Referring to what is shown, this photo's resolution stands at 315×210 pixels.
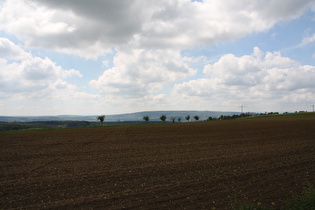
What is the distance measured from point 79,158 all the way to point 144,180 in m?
7.97

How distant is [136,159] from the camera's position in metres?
16.1

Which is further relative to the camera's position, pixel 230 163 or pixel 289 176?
pixel 230 163

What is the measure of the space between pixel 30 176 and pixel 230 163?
38.1ft

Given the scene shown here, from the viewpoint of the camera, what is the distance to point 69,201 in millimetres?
8734

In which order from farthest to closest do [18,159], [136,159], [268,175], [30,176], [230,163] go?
1. [18,159]
2. [136,159]
3. [230,163]
4. [30,176]
5. [268,175]

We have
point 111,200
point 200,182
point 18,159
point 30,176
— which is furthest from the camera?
point 18,159

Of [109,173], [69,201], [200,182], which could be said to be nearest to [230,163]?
[200,182]

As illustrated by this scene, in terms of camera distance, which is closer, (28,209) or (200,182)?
(28,209)

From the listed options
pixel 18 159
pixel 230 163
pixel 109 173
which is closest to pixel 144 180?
pixel 109 173

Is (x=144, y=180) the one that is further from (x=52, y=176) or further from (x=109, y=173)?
(x=52, y=176)

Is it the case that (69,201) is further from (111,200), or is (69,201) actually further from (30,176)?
(30,176)

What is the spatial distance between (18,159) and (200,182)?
14329mm

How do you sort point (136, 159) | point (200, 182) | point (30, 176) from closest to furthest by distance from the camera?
point (200, 182), point (30, 176), point (136, 159)

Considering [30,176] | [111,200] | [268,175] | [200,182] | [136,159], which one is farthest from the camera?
[136,159]
